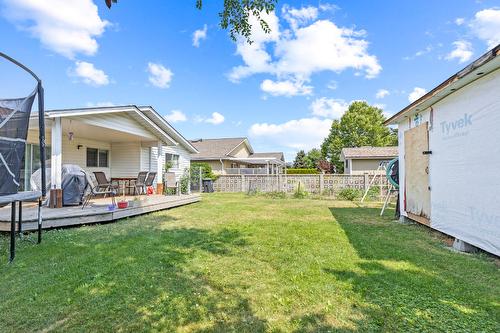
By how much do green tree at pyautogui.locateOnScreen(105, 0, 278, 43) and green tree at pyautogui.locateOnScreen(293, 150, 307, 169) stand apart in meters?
42.4

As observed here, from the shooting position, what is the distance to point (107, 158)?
13.4 metres

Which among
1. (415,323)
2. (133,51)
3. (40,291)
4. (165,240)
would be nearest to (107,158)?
(133,51)

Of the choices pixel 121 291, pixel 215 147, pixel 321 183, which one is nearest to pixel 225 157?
pixel 215 147

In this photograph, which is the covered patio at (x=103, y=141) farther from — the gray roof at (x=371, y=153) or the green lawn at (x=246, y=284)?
the gray roof at (x=371, y=153)

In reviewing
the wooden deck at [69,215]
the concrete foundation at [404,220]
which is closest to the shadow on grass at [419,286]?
the concrete foundation at [404,220]

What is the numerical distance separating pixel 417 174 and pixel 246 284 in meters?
5.48

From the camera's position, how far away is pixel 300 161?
154 ft

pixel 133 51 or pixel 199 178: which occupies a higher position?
pixel 133 51

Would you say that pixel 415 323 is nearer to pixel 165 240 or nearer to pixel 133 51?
pixel 165 240

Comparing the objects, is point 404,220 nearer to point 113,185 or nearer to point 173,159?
point 113,185

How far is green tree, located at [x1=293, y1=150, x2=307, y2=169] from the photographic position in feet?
151

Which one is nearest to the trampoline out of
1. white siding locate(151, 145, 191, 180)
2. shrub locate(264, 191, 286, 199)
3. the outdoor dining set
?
the outdoor dining set

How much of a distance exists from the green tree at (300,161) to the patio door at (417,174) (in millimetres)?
38375

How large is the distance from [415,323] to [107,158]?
45.8 ft
